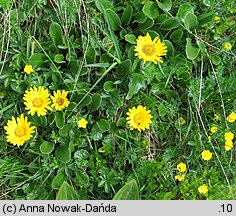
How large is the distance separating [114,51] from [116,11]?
0.20 metres

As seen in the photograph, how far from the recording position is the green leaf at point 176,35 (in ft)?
8.00

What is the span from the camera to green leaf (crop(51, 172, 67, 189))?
7.47 ft

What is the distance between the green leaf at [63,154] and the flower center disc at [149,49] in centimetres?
56

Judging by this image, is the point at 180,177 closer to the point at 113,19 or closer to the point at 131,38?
the point at 131,38

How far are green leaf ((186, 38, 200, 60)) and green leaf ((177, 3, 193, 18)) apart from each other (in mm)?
122

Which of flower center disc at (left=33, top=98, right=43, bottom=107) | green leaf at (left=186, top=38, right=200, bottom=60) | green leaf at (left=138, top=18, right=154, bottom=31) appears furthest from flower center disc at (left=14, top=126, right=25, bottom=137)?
green leaf at (left=186, top=38, right=200, bottom=60)

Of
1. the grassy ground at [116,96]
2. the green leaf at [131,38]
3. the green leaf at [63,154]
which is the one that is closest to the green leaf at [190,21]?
the grassy ground at [116,96]

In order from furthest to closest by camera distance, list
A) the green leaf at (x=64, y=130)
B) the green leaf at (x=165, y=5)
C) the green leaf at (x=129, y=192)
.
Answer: the green leaf at (x=165, y=5) → the green leaf at (x=64, y=130) → the green leaf at (x=129, y=192)

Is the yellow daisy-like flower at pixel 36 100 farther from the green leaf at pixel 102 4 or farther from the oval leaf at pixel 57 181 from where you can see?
the green leaf at pixel 102 4

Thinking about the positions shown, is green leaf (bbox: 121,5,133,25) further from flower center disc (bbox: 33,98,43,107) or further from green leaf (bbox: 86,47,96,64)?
flower center disc (bbox: 33,98,43,107)

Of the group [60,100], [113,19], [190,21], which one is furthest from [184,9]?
[60,100]

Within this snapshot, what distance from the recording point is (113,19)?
7.96 ft

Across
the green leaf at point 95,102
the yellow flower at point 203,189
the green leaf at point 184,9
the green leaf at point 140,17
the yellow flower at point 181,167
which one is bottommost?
the yellow flower at point 203,189

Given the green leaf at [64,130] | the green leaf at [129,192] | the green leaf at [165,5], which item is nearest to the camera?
the green leaf at [129,192]
